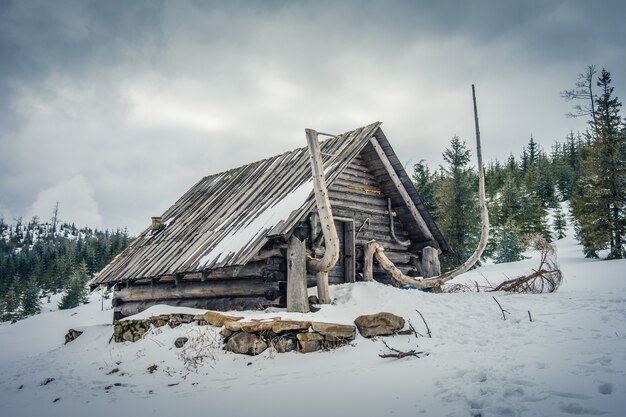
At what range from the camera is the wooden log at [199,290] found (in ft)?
33.8

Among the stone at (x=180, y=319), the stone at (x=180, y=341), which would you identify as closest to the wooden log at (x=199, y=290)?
the stone at (x=180, y=319)

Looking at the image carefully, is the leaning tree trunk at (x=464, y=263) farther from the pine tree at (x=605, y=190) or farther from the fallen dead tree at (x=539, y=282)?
the pine tree at (x=605, y=190)

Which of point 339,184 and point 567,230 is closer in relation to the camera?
point 339,184

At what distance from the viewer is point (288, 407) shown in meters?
4.98

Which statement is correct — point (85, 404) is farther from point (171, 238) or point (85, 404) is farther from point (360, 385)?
point (171, 238)

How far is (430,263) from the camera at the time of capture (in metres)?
13.9

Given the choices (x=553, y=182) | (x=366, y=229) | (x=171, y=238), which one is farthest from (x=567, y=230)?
(x=171, y=238)

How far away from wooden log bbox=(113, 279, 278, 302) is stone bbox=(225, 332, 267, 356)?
2197 millimetres

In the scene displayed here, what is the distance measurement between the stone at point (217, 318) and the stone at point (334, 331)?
1.73 meters

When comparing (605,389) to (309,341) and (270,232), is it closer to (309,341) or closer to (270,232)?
(309,341)

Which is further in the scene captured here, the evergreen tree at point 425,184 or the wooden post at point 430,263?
the evergreen tree at point 425,184

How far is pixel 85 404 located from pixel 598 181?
3049 centimetres

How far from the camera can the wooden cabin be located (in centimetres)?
1008

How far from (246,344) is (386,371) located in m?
2.89
